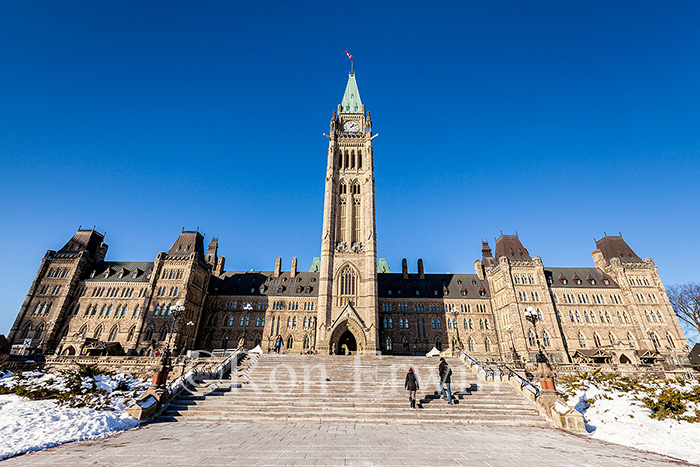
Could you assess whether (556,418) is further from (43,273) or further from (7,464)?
(43,273)

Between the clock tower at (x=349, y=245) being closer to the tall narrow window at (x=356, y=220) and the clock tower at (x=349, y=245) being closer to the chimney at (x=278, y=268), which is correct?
the tall narrow window at (x=356, y=220)

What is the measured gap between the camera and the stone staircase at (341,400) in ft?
43.6

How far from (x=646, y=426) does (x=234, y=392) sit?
18.0 m

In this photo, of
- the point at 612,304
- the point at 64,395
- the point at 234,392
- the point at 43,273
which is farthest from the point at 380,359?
the point at 43,273

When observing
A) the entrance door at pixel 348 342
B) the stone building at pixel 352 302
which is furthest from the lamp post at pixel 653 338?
the entrance door at pixel 348 342

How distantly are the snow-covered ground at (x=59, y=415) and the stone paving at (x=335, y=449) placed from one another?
0.73 metres

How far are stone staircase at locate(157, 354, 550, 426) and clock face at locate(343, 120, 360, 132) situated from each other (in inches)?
1663

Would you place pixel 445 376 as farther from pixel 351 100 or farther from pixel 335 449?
pixel 351 100

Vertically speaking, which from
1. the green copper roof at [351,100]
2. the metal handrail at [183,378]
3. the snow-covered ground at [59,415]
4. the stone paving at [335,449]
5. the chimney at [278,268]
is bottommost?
the stone paving at [335,449]

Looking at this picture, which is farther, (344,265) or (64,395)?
(344,265)

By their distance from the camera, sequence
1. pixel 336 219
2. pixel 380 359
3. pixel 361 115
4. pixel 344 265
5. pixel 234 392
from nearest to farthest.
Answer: pixel 234 392 → pixel 380 359 → pixel 344 265 → pixel 336 219 → pixel 361 115

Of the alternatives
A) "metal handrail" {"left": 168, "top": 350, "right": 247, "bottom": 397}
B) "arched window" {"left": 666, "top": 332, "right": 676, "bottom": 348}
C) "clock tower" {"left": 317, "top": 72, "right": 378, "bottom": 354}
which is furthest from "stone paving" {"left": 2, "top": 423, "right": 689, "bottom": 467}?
"arched window" {"left": 666, "top": 332, "right": 676, "bottom": 348}

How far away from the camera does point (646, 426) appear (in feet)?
38.5

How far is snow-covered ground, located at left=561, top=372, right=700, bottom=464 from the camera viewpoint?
10.0 metres
